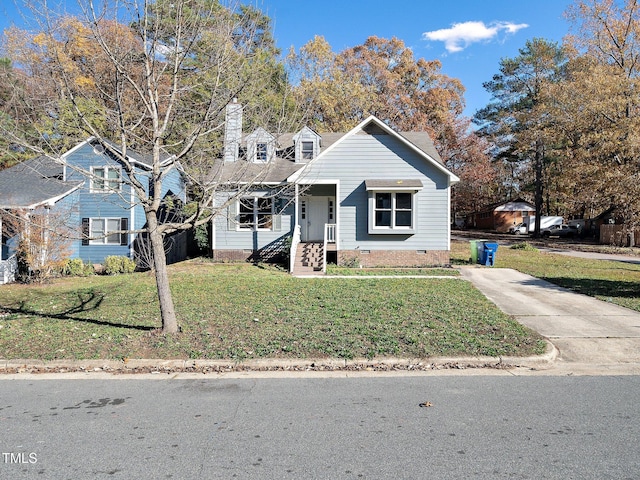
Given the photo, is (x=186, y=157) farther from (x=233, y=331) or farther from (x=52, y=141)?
(x=233, y=331)

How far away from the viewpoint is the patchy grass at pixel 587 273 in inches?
476

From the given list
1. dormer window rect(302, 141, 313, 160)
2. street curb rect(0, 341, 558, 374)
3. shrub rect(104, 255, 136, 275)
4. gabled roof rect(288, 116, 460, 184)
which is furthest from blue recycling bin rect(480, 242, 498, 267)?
shrub rect(104, 255, 136, 275)

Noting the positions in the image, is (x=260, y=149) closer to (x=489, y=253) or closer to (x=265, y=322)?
(x=265, y=322)

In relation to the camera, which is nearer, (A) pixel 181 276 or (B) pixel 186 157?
(B) pixel 186 157

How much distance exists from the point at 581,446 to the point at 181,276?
12.9 meters

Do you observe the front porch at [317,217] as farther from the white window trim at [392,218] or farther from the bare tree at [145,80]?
the bare tree at [145,80]

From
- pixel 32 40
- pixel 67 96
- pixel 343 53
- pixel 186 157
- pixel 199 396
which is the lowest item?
pixel 199 396

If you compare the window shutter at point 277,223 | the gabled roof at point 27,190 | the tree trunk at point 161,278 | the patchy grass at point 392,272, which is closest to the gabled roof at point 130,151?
the tree trunk at point 161,278

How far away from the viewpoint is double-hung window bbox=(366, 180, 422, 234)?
17.9 meters

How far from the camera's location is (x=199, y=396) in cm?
540

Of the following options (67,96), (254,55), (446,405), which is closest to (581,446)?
(446,405)

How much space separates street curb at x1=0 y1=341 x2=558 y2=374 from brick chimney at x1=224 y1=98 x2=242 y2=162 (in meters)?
3.74

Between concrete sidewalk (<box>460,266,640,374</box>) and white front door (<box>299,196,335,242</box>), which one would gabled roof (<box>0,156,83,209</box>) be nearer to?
white front door (<box>299,196,335,242</box>)

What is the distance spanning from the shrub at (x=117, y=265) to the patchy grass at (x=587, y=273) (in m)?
14.3
